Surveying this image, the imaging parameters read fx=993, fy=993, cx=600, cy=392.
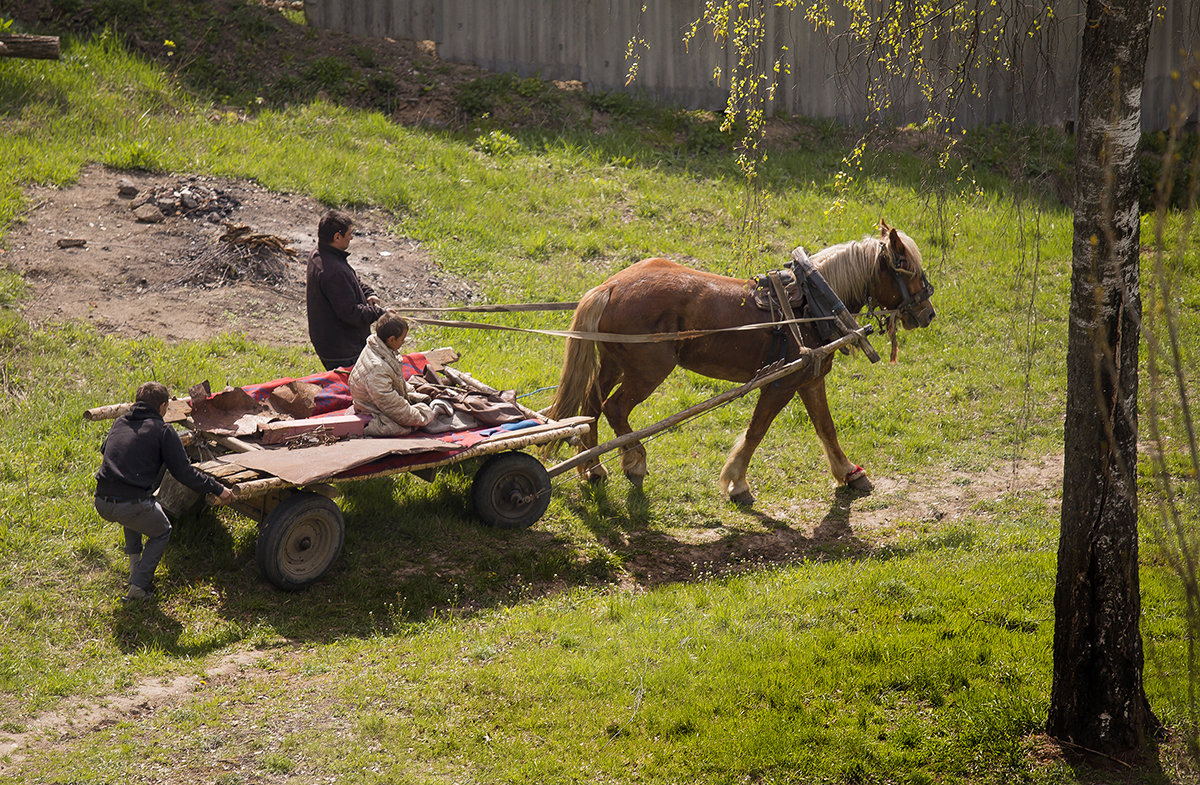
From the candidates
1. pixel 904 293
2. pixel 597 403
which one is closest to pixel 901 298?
pixel 904 293

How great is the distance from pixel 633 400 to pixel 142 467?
4.01 metres

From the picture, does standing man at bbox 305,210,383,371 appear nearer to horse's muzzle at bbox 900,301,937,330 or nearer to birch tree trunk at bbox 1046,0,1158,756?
horse's muzzle at bbox 900,301,937,330

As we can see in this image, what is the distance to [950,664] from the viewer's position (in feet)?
18.0

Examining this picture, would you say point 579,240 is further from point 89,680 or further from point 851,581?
point 89,680

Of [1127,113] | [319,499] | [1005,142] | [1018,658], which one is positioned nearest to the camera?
[1127,113]

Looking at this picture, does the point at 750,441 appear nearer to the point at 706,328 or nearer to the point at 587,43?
the point at 706,328

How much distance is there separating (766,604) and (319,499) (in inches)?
117

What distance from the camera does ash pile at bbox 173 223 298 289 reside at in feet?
34.8

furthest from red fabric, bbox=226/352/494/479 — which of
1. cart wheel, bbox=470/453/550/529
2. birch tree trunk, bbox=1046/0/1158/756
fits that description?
birch tree trunk, bbox=1046/0/1158/756

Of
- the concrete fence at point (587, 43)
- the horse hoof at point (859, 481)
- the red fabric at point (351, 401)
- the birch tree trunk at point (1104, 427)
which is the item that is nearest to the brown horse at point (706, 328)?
the horse hoof at point (859, 481)

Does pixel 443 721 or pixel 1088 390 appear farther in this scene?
pixel 443 721

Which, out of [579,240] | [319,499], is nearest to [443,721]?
[319,499]

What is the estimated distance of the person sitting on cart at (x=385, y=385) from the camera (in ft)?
22.1

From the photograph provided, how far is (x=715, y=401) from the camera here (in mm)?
7461
